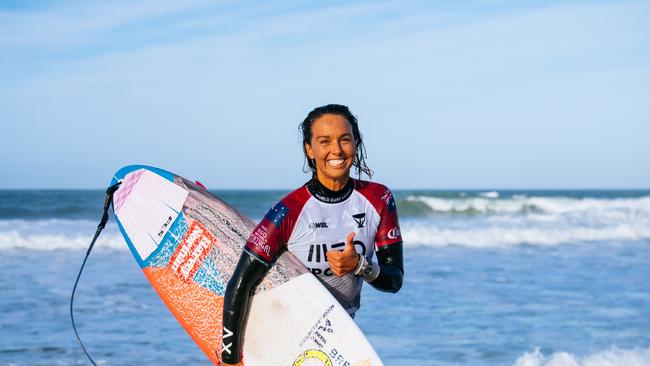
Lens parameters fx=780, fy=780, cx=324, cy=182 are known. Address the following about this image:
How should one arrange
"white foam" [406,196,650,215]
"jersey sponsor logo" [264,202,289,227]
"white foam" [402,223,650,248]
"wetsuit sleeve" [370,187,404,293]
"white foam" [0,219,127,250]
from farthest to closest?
"white foam" [406,196,650,215] < "white foam" [402,223,650,248] < "white foam" [0,219,127,250] < "wetsuit sleeve" [370,187,404,293] < "jersey sponsor logo" [264,202,289,227]

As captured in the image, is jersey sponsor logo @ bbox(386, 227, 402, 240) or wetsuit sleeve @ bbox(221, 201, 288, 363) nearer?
wetsuit sleeve @ bbox(221, 201, 288, 363)

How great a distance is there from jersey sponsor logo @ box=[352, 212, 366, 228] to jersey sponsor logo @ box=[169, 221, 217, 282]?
940 millimetres

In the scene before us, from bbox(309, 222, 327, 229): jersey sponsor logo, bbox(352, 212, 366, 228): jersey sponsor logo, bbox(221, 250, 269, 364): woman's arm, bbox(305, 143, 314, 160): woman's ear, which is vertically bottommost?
bbox(221, 250, 269, 364): woman's arm

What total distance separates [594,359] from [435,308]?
2.17 metres

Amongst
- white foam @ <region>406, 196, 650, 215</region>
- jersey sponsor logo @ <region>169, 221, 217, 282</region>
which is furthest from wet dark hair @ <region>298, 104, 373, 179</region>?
white foam @ <region>406, 196, 650, 215</region>

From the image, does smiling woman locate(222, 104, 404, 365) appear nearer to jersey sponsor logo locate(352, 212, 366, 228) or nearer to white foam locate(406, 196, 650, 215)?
jersey sponsor logo locate(352, 212, 366, 228)

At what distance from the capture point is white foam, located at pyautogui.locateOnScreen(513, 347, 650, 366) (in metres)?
6.08

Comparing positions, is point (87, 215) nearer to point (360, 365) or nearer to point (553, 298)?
point (553, 298)

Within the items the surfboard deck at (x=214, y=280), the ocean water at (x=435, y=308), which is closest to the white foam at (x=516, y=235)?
the ocean water at (x=435, y=308)

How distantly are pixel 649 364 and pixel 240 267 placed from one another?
4246 mm

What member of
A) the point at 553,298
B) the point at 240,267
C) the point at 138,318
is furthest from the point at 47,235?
the point at 240,267

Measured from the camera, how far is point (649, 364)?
→ 6.01m

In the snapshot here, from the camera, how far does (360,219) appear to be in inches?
118

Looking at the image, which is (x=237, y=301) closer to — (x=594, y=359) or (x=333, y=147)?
(x=333, y=147)
